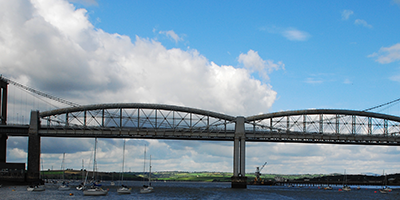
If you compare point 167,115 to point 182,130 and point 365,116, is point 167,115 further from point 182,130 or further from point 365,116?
point 365,116

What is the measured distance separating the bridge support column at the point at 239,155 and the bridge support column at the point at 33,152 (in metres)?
55.1

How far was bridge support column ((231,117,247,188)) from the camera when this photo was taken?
360 feet

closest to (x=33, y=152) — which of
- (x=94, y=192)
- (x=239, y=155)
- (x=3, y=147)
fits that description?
(x=3, y=147)

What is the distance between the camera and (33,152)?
4373 inches

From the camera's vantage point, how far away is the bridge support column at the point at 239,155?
10962 cm

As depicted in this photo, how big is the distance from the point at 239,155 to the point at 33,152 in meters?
57.4

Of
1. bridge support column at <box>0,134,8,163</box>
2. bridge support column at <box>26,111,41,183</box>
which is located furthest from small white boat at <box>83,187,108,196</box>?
bridge support column at <box>0,134,8,163</box>

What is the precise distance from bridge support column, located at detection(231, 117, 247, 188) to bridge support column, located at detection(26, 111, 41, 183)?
55.1 metres

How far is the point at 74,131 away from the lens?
113000mm

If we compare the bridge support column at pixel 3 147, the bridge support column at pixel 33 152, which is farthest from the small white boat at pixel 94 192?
the bridge support column at pixel 3 147

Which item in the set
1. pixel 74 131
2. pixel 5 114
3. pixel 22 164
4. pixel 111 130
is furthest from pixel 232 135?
pixel 5 114

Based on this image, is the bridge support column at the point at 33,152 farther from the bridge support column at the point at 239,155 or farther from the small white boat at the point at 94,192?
the bridge support column at the point at 239,155

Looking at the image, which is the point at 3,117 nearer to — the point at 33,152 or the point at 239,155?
the point at 33,152

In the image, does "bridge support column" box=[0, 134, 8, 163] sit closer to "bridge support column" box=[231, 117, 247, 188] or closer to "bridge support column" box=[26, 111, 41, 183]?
"bridge support column" box=[26, 111, 41, 183]
